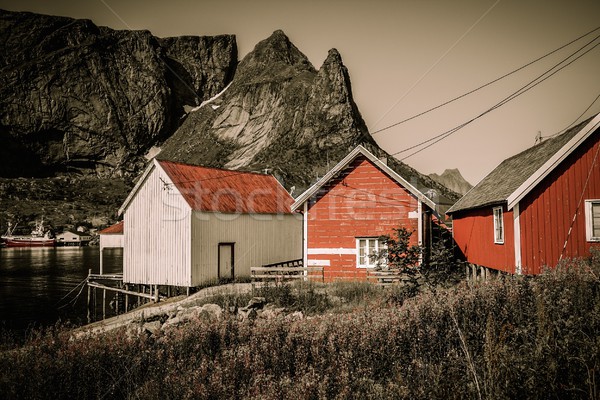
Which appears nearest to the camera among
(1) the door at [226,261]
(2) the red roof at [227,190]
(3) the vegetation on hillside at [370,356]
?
(3) the vegetation on hillside at [370,356]

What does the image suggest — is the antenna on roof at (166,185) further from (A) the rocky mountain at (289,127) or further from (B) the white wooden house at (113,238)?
(A) the rocky mountain at (289,127)

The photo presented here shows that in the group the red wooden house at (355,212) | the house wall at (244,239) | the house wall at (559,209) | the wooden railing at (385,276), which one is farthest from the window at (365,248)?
the house wall at (244,239)

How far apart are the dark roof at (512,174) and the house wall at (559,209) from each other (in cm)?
66

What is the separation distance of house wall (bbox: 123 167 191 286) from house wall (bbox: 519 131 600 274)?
16868mm

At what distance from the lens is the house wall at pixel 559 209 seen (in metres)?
15.4

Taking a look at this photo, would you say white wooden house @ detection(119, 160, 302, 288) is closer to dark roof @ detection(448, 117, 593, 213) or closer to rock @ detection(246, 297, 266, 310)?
rock @ detection(246, 297, 266, 310)

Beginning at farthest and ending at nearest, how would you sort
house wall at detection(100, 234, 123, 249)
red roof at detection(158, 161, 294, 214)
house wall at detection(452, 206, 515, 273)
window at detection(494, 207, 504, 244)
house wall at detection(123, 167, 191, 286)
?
house wall at detection(100, 234, 123, 249) → red roof at detection(158, 161, 294, 214) → house wall at detection(123, 167, 191, 286) → window at detection(494, 207, 504, 244) → house wall at detection(452, 206, 515, 273)

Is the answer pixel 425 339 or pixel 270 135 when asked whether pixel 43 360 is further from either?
pixel 270 135

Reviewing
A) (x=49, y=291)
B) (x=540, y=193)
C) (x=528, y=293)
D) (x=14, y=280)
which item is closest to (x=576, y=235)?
(x=540, y=193)

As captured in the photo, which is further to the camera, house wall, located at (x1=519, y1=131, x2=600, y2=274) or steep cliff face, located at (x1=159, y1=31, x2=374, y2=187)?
steep cliff face, located at (x1=159, y1=31, x2=374, y2=187)

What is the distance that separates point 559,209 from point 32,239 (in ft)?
415

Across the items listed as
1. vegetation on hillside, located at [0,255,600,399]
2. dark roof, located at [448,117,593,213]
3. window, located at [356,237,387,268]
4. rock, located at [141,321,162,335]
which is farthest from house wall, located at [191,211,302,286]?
vegetation on hillside, located at [0,255,600,399]

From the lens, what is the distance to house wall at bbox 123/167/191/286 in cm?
2520

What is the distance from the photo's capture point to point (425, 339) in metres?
7.33
